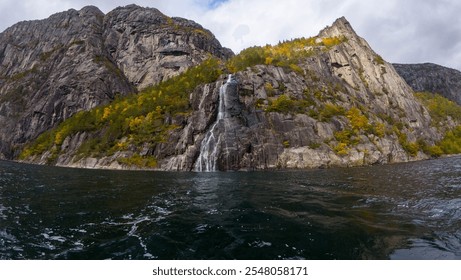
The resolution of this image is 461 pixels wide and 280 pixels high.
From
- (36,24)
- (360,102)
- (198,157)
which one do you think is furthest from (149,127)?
(36,24)

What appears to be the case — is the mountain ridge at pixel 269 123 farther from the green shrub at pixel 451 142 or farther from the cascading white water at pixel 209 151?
the green shrub at pixel 451 142

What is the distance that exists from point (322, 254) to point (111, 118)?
99420 mm

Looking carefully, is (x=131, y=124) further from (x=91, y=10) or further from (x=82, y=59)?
(x=91, y=10)

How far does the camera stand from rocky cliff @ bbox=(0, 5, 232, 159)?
425 ft

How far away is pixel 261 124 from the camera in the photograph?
7300 cm

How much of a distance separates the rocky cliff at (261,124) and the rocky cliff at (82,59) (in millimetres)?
22268

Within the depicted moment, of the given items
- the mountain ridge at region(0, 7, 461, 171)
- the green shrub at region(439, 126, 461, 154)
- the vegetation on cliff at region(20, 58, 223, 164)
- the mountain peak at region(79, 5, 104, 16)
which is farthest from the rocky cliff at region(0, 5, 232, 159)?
the green shrub at region(439, 126, 461, 154)

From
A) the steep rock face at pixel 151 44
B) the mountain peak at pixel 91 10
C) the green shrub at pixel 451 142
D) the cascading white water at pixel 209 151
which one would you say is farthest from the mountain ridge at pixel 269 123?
the mountain peak at pixel 91 10

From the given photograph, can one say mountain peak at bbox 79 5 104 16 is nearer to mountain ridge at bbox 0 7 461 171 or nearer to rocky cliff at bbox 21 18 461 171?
rocky cliff at bbox 21 18 461 171

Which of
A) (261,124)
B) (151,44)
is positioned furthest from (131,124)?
(151,44)

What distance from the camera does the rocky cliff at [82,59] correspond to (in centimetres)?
12959

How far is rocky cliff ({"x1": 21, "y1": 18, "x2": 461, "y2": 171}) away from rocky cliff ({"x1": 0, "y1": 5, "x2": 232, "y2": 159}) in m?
22.3

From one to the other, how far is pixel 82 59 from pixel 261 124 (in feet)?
397

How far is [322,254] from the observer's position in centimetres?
1054
